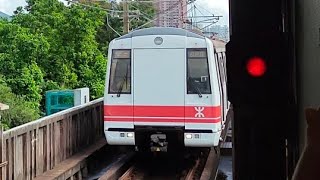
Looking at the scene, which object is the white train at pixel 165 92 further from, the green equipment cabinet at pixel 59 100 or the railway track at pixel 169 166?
the green equipment cabinet at pixel 59 100

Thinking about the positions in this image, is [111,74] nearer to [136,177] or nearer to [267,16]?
[136,177]

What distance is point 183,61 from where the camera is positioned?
28.0 ft

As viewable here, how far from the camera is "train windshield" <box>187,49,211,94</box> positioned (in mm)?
8477

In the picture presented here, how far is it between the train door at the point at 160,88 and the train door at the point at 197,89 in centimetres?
10

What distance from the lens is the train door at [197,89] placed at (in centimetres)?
841

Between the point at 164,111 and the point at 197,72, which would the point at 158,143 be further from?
the point at 197,72

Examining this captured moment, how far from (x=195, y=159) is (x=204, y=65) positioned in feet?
6.49

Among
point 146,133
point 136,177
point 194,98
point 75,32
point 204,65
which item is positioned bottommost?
point 136,177

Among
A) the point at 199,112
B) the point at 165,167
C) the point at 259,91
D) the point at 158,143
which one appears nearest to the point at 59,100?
the point at 165,167

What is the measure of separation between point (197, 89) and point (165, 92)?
0.50 metres

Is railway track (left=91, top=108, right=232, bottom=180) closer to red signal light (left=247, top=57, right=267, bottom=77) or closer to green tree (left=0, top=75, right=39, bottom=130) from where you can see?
green tree (left=0, top=75, right=39, bottom=130)

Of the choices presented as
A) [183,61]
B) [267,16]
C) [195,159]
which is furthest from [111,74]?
[267,16]

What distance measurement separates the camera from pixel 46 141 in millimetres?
7762

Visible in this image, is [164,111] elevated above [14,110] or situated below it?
above
